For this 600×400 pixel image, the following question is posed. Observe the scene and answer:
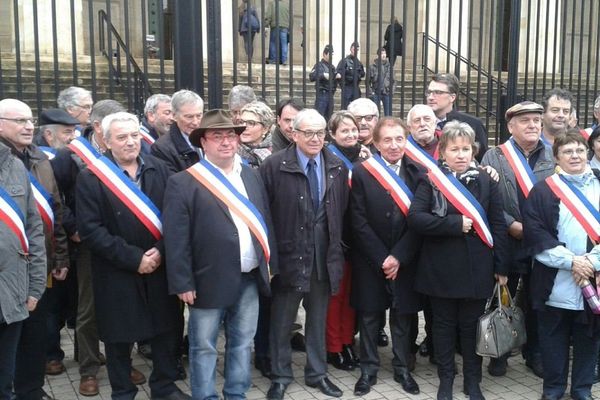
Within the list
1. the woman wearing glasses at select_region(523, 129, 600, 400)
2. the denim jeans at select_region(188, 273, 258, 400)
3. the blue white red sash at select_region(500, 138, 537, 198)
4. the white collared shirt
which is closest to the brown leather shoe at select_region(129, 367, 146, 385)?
the denim jeans at select_region(188, 273, 258, 400)

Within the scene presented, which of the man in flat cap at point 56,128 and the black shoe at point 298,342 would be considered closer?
the man in flat cap at point 56,128

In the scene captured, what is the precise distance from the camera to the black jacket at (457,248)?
424 cm

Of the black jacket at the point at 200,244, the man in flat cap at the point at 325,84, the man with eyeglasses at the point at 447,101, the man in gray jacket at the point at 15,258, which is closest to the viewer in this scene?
the man in gray jacket at the point at 15,258

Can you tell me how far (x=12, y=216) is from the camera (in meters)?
3.59

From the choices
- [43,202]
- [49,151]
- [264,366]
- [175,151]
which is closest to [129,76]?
[49,151]

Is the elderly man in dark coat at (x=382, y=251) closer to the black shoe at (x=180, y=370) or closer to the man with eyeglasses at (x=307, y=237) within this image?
the man with eyeglasses at (x=307, y=237)

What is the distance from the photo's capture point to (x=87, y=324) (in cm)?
457

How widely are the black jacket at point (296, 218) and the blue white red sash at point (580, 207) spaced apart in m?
1.41

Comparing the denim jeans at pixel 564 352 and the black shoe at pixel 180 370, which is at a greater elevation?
the denim jeans at pixel 564 352

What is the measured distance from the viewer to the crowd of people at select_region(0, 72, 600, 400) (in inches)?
155

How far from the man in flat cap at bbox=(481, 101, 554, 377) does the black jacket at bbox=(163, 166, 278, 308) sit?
203cm

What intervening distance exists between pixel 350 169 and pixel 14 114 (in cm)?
221

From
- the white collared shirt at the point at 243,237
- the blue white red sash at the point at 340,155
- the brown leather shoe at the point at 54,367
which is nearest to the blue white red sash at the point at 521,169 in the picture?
the blue white red sash at the point at 340,155

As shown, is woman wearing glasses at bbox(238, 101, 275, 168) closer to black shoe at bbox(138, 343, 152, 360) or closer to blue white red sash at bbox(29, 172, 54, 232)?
blue white red sash at bbox(29, 172, 54, 232)
